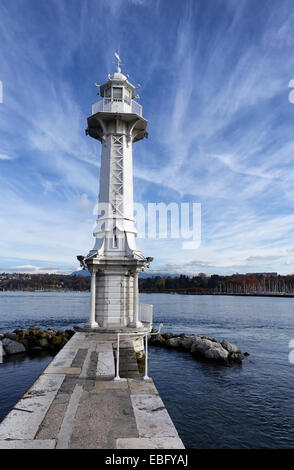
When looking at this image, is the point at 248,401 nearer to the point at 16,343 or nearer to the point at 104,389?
the point at 104,389

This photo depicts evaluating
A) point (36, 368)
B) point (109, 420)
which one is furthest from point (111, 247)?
point (109, 420)

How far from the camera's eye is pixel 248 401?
517 inches

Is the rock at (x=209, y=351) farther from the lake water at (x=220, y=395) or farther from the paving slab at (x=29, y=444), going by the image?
the paving slab at (x=29, y=444)

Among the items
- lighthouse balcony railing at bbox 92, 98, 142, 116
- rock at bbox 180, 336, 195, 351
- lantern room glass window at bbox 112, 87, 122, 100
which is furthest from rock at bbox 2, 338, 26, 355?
lantern room glass window at bbox 112, 87, 122, 100

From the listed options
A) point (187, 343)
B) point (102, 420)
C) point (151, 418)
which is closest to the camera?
point (102, 420)

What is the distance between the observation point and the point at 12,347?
21.5 m

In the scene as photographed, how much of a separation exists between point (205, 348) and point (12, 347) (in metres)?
12.8

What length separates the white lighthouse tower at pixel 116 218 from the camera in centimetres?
1833

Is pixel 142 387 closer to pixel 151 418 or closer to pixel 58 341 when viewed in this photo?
pixel 151 418

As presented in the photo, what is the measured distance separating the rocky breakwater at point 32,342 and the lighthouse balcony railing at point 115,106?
16.2m

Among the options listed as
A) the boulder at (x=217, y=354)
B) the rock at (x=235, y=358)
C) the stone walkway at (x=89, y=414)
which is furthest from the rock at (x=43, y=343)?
the stone walkway at (x=89, y=414)

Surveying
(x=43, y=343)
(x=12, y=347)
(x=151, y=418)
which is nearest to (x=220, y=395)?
(x=151, y=418)

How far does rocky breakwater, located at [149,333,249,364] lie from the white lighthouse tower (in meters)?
4.78

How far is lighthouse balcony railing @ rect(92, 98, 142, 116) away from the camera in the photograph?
20188 mm
